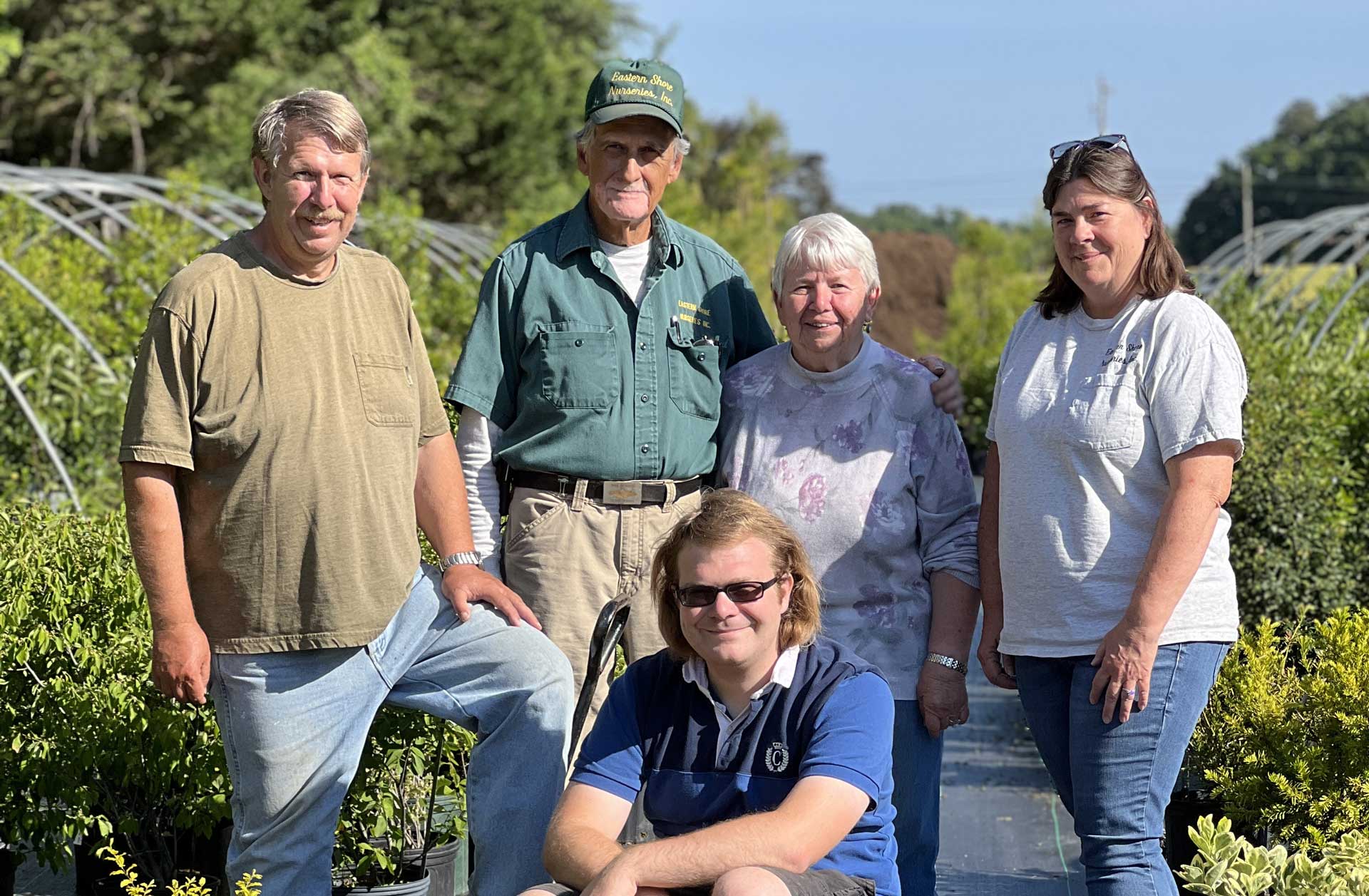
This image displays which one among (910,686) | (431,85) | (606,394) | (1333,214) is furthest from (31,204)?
(431,85)

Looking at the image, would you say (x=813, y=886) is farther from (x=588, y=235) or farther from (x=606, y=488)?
(x=588, y=235)

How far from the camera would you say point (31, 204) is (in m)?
9.40

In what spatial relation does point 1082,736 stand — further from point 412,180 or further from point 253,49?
point 412,180

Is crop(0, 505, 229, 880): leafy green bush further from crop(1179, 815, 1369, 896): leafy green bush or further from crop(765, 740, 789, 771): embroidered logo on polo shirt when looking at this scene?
crop(1179, 815, 1369, 896): leafy green bush

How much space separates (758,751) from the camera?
2.68 meters

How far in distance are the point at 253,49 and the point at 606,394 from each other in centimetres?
1878

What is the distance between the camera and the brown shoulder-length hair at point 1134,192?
2.82m

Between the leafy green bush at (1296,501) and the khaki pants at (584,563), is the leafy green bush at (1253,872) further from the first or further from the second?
the leafy green bush at (1296,501)

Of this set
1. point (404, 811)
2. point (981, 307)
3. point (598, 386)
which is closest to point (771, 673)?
point (598, 386)

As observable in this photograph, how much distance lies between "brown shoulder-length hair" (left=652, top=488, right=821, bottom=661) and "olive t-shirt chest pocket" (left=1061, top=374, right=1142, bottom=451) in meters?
0.57

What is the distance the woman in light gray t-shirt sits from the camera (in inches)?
108

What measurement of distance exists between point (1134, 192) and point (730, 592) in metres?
1.09

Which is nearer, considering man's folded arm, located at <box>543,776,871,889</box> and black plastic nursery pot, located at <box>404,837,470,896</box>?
man's folded arm, located at <box>543,776,871,889</box>

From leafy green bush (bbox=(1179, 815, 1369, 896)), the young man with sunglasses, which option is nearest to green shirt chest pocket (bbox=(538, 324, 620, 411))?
the young man with sunglasses
